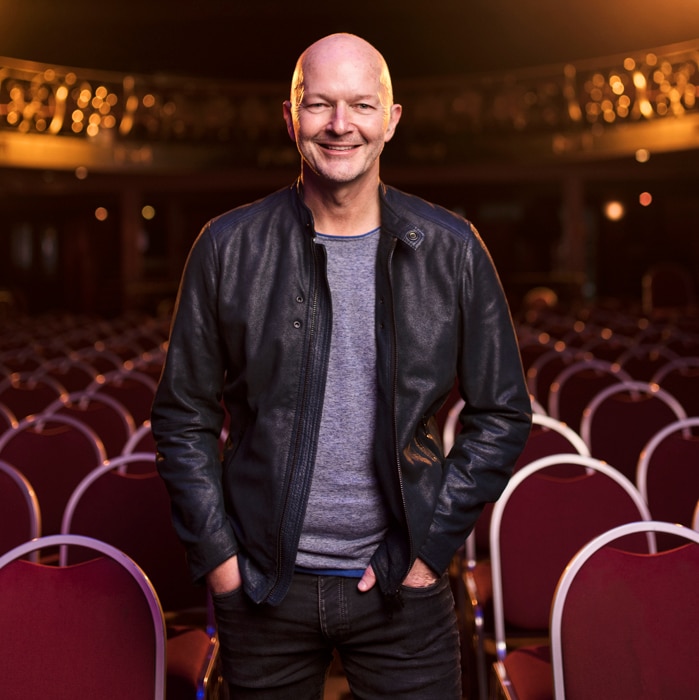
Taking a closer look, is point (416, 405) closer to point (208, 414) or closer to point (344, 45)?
point (208, 414)

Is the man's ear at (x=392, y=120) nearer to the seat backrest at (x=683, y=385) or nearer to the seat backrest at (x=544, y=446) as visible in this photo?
the seat backrest at (x=544, y=446)

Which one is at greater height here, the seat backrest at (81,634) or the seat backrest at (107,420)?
the seat backrest at (107,420)

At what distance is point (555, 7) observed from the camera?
17312 millimetres

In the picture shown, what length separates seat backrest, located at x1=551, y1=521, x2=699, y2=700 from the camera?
206 centimetres

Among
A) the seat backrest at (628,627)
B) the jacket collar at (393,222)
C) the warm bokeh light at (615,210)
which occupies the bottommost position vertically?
the seat backrest at (628,627)

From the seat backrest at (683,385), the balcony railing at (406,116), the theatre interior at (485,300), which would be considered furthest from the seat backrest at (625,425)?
the balcony railing at (406,116)

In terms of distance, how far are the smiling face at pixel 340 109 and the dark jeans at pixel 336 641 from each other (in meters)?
0.70

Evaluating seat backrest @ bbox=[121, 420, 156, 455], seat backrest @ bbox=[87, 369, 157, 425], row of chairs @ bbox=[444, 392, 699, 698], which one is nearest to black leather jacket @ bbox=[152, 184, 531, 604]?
row of chairs @ bbox=[444, 392, 699, 698]

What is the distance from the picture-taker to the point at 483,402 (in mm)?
1826


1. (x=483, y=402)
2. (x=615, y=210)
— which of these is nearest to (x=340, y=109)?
(x=483, y=402)

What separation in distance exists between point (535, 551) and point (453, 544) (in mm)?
1291

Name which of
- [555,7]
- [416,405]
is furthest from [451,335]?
[555,7]

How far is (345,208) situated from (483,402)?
16.6 inches

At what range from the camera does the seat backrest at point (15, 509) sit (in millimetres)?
3082
